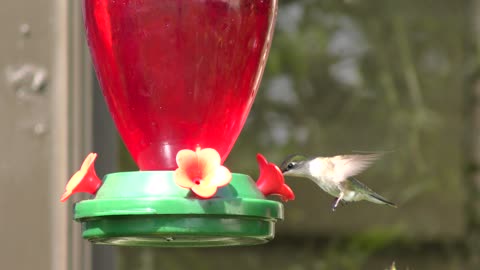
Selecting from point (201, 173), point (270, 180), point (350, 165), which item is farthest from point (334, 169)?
point (201, 173)

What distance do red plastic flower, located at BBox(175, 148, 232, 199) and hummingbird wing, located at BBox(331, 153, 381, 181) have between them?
0.68m

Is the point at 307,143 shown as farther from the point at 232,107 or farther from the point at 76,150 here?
the point at 232,107

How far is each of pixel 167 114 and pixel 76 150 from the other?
69.1 inches

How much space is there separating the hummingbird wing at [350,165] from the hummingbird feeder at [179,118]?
0.38m

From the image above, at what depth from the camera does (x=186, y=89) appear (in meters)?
2.28

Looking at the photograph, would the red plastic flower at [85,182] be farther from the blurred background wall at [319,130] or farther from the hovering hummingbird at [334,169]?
the blurred background wall at [319,130]

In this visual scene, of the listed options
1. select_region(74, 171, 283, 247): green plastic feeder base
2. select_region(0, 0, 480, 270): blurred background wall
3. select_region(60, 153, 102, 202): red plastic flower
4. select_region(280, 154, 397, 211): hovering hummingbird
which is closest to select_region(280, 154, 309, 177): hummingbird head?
select_region(280, 154, 397, 211): hovering hummingbird

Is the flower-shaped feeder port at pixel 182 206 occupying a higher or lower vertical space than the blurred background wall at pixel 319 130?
lower

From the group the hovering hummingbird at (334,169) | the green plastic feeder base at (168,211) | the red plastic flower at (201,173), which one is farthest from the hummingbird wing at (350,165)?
the red plastic flower at (201,173)

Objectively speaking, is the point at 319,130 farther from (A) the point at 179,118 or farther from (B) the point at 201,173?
(B) the point at 201,173

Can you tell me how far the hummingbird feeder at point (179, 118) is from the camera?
81.7 inches

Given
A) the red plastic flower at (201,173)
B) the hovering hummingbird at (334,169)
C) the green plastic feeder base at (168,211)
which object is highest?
the hovering hummingbird at (334,169)

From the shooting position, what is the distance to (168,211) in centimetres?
205

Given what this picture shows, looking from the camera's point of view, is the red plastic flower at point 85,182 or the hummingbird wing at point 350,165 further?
the hummingbird wing at point 350,165
